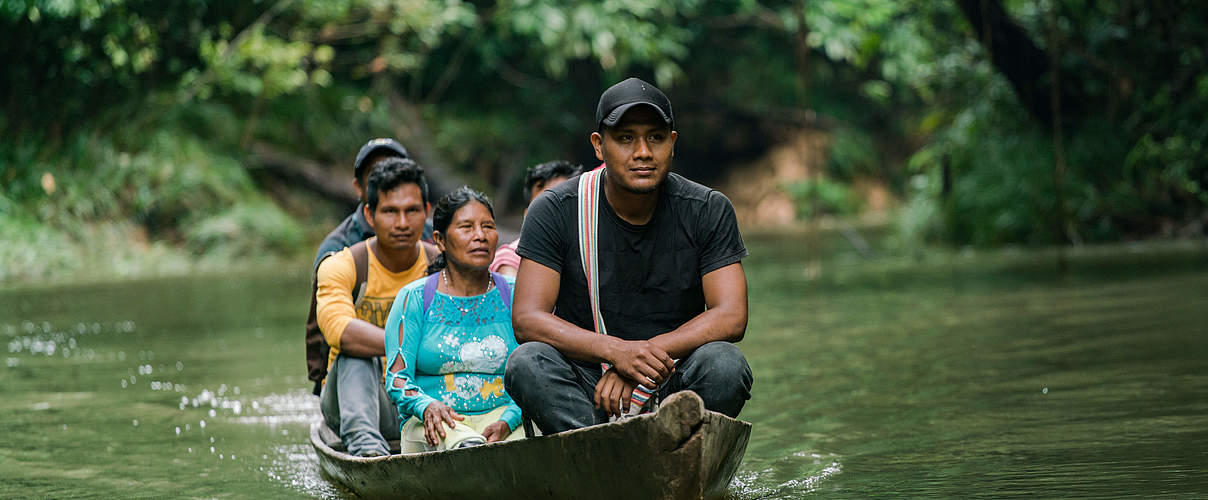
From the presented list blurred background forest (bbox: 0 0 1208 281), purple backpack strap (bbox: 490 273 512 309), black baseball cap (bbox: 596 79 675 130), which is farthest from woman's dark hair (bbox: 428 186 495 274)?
blurred background forest (bbox: 0 0 1208 281)

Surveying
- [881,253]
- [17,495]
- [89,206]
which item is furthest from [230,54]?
[17,495]

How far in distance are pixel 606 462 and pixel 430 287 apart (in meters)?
1.16

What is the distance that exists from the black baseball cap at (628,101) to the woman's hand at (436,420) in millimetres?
1059

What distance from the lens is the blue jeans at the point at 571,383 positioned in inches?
143

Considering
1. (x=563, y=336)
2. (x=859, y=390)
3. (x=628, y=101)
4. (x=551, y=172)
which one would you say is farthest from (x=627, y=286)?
(x=859, y=390)

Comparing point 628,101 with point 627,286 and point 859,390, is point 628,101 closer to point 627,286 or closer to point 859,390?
point 627,286

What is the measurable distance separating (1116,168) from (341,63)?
12467mm

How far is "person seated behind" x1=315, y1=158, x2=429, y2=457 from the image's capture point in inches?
189

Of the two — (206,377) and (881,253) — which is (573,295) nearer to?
(206,377)

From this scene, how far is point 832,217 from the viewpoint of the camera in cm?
2358

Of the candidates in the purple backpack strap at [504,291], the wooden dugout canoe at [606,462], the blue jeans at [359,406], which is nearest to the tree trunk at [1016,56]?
the blue jeans at [359,406]

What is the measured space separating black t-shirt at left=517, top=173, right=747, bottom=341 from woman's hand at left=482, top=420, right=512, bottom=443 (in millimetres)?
521

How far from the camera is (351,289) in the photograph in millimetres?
5066

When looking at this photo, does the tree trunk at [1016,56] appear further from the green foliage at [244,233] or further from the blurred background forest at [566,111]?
the green foliage at [244,233]
